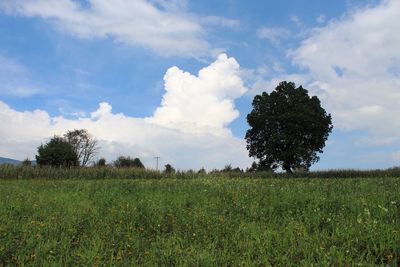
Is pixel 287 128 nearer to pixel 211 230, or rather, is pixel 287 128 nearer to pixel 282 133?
pixel 282 133

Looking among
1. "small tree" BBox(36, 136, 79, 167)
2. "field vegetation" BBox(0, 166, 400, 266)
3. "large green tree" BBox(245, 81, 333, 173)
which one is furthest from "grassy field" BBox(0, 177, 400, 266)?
"small tree" BBox(36, 136, 79, 167)

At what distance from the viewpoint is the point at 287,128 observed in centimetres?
6072

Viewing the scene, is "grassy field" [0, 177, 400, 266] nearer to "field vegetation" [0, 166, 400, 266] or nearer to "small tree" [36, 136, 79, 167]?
"field vegetation" [0, 166, 400, 266]

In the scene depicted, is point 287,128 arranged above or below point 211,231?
above

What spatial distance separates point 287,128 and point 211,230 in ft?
176

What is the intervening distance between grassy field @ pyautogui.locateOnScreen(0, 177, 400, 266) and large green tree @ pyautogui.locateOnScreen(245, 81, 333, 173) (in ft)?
157

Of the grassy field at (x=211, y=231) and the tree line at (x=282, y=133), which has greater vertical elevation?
the tree line at (x=282, y=133)

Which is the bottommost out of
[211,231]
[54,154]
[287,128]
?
[211,231]

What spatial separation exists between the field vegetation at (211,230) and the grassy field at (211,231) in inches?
0.8

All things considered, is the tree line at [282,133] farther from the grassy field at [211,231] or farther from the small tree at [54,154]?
the grassy field at [211,231]

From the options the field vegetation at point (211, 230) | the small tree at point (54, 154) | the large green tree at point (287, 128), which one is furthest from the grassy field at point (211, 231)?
the small tree at point (54, 154)

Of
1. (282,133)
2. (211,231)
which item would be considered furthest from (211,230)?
(282,133)

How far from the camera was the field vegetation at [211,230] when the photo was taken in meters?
6.97

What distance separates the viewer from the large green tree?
5966 centimetres
